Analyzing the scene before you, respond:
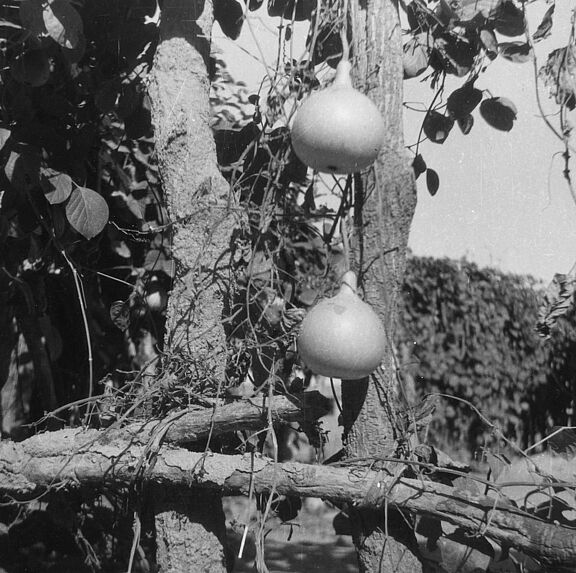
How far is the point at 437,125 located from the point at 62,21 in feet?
4.24

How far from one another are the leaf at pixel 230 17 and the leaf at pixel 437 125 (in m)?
0.77

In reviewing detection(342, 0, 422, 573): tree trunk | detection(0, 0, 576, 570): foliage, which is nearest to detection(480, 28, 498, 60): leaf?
detection(0, 0, 576, 570): foliage

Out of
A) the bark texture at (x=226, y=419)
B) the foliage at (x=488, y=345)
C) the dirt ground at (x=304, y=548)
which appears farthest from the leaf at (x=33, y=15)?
the foliage at (x=488, y=345)

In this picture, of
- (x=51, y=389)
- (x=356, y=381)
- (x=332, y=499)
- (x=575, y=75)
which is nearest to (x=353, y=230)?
(x=356, y=381)

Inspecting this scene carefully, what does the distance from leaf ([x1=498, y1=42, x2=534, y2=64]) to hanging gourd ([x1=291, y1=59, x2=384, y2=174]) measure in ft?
3.45

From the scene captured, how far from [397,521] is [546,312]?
27.6 inches

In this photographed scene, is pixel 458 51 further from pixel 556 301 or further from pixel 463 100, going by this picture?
pixel 556 301

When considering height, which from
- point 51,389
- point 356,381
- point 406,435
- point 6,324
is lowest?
point 51,389

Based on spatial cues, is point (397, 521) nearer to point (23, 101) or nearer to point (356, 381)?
point (356, 381)

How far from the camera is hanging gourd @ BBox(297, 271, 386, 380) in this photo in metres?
1.67

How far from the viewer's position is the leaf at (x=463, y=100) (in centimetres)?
262

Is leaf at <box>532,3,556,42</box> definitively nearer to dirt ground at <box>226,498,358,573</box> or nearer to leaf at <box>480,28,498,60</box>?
leaf at <box>480,28,498,60</box>

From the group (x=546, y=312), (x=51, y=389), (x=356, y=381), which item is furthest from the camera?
(x=51, y=389)

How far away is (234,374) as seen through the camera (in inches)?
89.9
